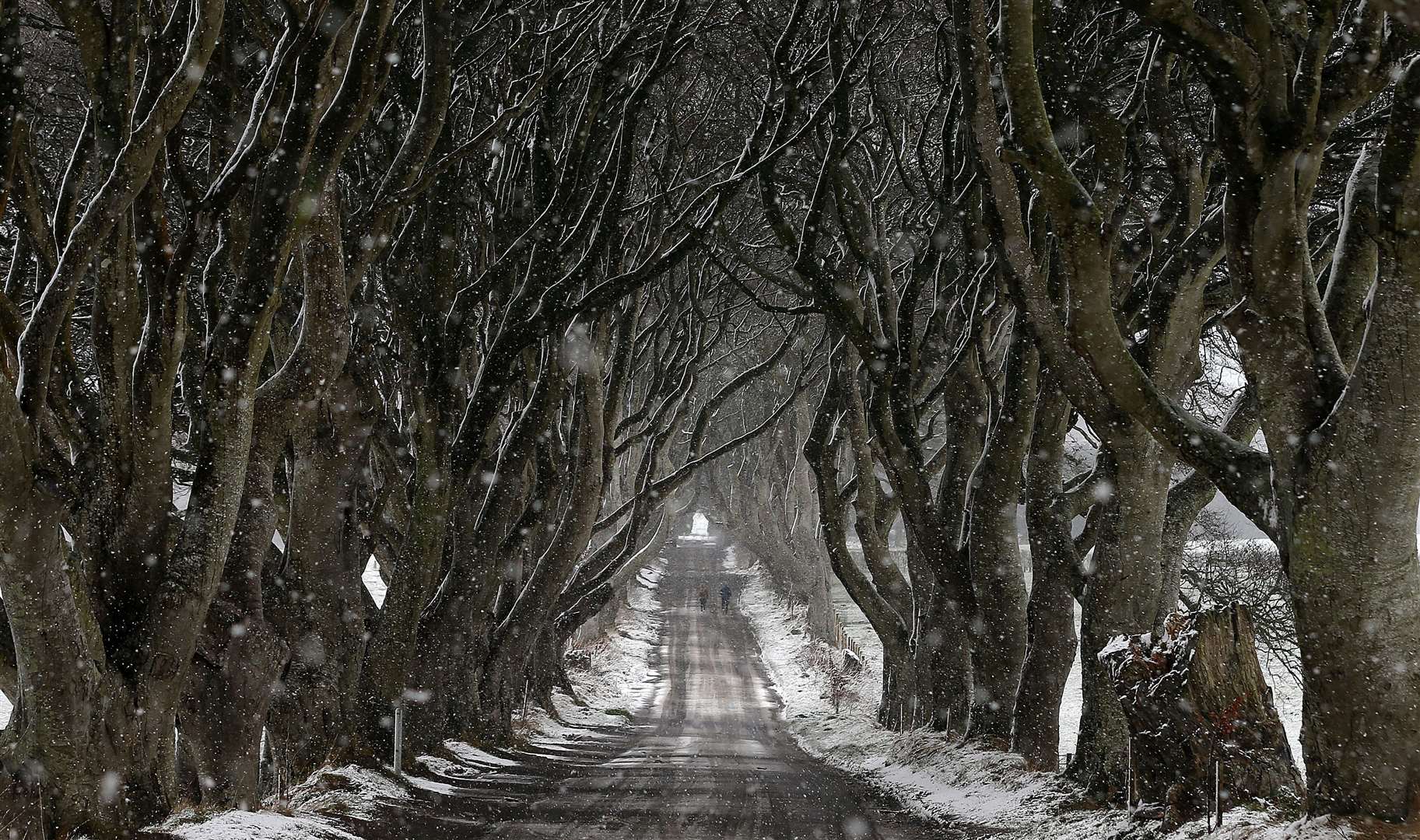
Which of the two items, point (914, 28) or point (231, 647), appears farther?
point (914, 28)

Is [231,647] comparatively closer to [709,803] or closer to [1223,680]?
[709,803]

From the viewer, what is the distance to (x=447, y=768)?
39.7 feet

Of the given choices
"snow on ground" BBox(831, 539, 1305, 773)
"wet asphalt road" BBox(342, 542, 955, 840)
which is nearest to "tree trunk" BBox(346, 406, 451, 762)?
"wet asphalt road" BBox(342, 542, 955, 840)

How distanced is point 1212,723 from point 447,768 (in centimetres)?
826

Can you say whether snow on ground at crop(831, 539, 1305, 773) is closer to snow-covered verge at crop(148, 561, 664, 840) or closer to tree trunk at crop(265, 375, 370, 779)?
snow-covered verge at crop(148, 561, 664, 840)

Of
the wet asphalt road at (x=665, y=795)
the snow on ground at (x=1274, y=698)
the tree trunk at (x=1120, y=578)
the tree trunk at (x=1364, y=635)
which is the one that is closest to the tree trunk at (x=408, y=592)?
the wet asphalt road at (x=665, y=795)

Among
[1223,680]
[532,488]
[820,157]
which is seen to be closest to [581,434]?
[532,488]

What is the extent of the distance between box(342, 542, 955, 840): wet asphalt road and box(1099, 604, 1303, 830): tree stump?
282 cm

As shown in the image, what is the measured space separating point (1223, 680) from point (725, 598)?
43.6m

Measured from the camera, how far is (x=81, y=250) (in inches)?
213

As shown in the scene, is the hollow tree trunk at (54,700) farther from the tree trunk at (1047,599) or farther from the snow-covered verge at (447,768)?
the tree trunk at (1047,599)

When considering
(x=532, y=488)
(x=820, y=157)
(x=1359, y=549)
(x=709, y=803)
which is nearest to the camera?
(x=1359, y=549)

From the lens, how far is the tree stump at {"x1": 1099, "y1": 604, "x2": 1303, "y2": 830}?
637cm

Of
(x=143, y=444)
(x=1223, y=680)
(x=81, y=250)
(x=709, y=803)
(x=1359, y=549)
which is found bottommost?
(x=709, y=803)
